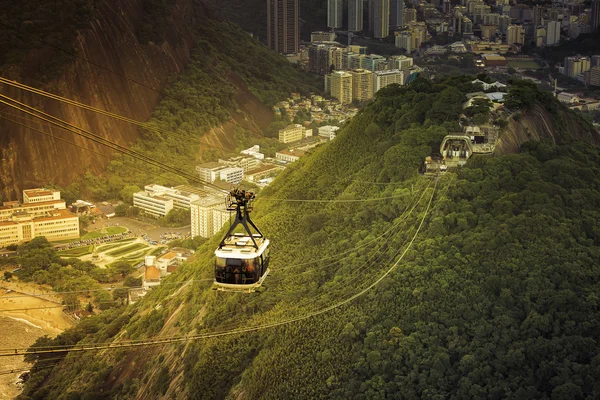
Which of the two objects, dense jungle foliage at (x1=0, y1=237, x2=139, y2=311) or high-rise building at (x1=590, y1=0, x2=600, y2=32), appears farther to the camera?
high-rise building at (x1=590, y1=0, x2=600, y2=32)

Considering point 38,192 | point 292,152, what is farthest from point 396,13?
point 38,192

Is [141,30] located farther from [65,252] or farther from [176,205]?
[65,252]

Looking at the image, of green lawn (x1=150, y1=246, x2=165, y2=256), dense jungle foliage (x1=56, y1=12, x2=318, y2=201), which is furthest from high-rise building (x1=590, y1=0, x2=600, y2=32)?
green lawn (x1=150, y1=246, x2=165, y2=256)

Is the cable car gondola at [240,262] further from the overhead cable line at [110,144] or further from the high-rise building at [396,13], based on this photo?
the high-rise building at [396,13]

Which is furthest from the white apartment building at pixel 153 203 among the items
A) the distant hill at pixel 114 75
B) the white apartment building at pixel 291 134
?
the white apartment building at pixel 291 134

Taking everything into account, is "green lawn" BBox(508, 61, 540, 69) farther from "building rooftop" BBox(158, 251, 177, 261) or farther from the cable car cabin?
the cable car cabin

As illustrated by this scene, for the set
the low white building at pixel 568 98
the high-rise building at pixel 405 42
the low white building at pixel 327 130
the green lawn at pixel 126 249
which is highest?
the high-rise building at pixel 405 42

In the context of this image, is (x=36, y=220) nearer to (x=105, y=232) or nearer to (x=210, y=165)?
(x=105, y=232)
